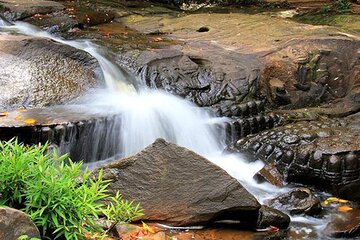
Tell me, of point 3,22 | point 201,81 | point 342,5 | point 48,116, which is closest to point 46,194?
point 48,116

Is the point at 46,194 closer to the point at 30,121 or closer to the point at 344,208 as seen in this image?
the point at 30,121

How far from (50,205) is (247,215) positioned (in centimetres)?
238

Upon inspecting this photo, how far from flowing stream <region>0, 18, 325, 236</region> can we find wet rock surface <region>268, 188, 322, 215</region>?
1.46 ft

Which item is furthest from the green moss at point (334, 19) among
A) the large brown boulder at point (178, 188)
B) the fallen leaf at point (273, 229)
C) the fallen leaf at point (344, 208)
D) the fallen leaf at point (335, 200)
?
the large brown boulder at point (178, 188)

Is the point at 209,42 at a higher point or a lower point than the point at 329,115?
higher

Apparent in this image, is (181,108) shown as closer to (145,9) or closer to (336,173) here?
(336,173)

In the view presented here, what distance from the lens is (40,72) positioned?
7.22m

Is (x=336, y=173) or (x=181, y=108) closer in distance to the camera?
(x=336, y=173)

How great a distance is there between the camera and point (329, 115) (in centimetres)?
791

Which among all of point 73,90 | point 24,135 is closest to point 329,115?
point 73,90

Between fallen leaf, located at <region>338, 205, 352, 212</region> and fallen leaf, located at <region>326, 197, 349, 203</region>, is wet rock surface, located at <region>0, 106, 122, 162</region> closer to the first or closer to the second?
fallen leaf, located at <region>326, 197, 349, 203</region>

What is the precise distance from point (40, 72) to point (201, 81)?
2.59m

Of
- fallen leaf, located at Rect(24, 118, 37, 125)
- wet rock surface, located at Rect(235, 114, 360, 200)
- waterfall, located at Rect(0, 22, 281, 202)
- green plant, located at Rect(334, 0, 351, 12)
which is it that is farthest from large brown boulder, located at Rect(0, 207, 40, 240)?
green plant, located at Rect(334, 0, 351, 12)

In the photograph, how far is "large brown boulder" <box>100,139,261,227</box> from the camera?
4.70 metres
